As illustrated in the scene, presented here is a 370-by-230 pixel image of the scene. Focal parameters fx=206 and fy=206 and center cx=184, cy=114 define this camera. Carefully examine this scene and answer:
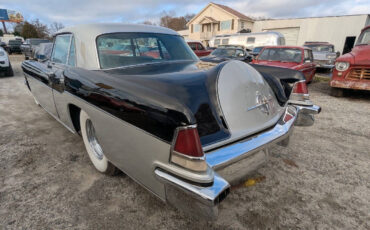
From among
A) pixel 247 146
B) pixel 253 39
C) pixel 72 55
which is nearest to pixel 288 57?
pixel 247 146

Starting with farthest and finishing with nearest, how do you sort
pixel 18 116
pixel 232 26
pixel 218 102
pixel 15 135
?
pixel 232 26 < pixel 18 116 < pixel 15 135 < pixel 218 102

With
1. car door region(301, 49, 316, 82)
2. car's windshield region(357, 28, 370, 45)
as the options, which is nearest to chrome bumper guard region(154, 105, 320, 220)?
car door region(301, 49, 316, 82)

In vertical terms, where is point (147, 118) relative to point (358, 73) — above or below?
above

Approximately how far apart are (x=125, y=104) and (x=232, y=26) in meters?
33.5

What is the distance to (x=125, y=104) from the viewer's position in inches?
57.2

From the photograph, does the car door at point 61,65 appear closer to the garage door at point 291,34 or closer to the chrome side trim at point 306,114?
the chrome side trim at point 306,114

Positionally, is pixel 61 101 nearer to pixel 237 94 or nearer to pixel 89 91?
pixel 89 91

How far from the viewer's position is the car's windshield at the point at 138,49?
2.27 meters

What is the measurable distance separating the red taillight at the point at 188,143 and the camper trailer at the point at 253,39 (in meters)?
16.6

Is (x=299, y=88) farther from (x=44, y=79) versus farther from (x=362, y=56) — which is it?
(x=362, y=56)

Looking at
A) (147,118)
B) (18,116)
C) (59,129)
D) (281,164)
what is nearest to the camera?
(147,118)

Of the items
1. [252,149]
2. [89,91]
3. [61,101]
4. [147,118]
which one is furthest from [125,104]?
[61,101]

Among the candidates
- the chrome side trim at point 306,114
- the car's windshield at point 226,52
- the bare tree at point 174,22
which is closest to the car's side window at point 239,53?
the car's windshield at point 226,52

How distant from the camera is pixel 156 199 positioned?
1.97 m
